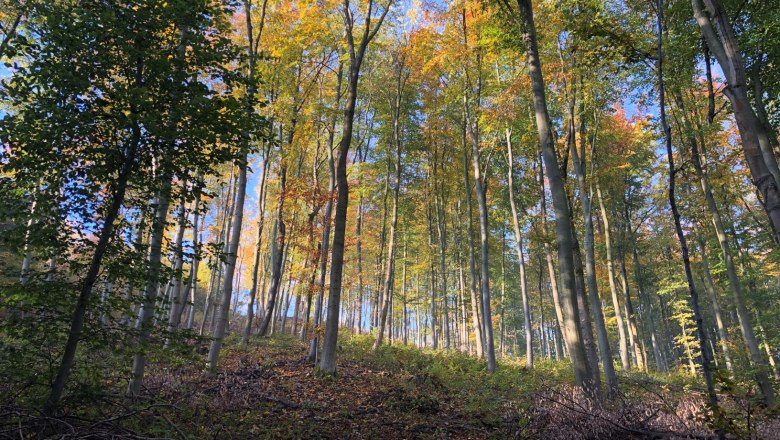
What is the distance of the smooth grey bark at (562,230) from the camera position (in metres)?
7.12

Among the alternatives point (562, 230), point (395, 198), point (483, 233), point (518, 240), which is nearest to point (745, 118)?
point (562, 230)

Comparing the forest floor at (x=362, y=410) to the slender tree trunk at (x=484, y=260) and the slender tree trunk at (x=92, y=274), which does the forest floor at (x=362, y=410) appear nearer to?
the slender tree trunk at (x=92, y=274)

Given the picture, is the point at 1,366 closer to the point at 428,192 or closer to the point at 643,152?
the point at 428,192

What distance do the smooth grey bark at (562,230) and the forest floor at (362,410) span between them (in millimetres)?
790

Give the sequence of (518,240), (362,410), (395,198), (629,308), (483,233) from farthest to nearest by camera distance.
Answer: (629,308)
(395,198)
(518,240)
(483,233)
(362,410)

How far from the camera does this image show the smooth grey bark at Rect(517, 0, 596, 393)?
712cm

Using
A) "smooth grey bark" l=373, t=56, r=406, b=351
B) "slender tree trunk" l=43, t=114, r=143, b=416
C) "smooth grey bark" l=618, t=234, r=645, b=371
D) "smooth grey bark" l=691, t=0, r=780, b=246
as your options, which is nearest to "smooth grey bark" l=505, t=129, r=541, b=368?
"smooth grey bark" l=373, t=56, r=406, b=351

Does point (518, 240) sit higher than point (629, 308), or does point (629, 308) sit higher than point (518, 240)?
point (518, 240)

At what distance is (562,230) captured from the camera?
291 inches

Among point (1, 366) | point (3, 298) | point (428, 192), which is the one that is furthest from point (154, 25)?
point (428, 192)

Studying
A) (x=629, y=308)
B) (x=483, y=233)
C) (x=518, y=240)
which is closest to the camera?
(x=483, y=233)

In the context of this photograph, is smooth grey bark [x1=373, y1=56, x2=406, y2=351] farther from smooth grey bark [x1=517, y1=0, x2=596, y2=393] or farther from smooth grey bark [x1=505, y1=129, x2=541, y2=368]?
smooth grey bark [x1=517, y1=0, x2=596, y2=393]

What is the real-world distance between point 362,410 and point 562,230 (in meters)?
5.22

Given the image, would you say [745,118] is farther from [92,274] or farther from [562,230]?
[92,274]
